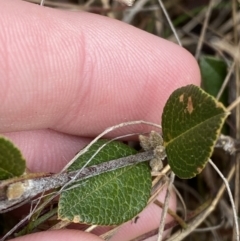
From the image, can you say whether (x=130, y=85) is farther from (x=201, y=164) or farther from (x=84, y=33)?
(x=201, y=164)

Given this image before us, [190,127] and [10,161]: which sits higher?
[190,127]

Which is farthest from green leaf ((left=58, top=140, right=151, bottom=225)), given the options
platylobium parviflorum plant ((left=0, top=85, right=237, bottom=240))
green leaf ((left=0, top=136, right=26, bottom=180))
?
green leaf ((left=0, top=136, right=26, bottom=180))

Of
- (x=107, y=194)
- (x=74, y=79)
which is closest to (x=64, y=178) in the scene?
(x=107, y=194)

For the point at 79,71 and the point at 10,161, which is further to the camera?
the point at 79,71

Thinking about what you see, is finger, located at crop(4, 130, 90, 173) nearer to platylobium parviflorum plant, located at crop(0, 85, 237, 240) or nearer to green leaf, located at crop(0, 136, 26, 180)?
platylobium parviflorum plant, located at crop(0, 85, 237, 240)

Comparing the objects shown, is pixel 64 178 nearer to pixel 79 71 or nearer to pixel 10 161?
pixel 10 161

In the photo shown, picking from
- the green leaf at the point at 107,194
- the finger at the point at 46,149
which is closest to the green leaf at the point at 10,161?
the green leaf at the point at 107,194

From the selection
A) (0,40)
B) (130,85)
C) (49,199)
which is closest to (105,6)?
(130,85)
